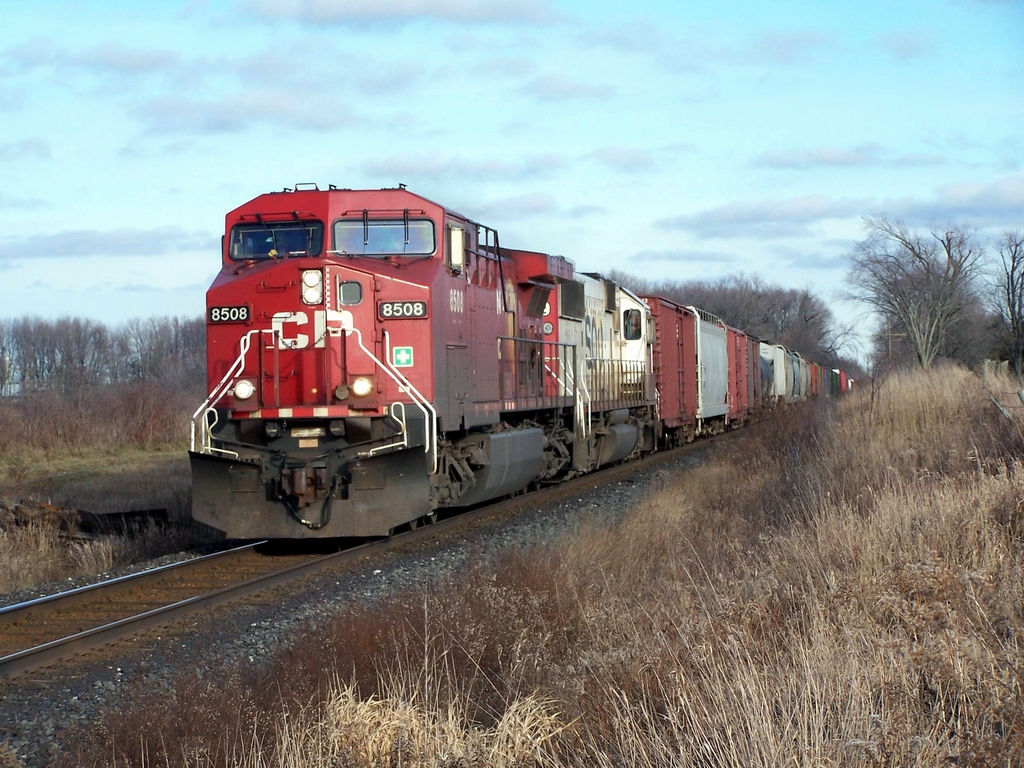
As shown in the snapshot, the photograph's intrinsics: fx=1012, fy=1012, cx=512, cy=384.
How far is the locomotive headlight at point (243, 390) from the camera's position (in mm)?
9641

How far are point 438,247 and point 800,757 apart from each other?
7680mm

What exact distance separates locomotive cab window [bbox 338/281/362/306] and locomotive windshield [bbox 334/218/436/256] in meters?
0.57

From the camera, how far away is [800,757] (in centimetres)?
329

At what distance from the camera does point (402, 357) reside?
32.5ft

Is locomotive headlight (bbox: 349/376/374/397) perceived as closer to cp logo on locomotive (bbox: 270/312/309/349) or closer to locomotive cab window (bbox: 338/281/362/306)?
cp logo on locomotive (bbox: 270/312/309/349)

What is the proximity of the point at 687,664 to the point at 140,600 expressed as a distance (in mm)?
4974

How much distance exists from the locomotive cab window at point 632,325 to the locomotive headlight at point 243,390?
34.3 ft

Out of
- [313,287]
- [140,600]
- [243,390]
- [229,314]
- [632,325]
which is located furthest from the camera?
[632,325]

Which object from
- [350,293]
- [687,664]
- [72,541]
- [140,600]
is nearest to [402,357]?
[350,293]

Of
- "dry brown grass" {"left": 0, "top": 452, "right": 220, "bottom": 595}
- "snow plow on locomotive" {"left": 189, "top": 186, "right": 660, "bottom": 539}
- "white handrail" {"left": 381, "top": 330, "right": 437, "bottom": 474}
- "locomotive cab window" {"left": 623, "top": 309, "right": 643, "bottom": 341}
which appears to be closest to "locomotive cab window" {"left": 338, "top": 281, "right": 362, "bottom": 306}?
"snow plow on locomotive" {"left": 189, "top": 186, "right": 660, "bottom": 539}

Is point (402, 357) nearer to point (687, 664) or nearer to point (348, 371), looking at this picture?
point (348, 371)

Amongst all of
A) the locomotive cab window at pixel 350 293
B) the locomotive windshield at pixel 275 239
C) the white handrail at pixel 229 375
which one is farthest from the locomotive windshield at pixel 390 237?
the white handrail at pixel 229 375

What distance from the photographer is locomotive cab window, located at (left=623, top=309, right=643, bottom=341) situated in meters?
19.0

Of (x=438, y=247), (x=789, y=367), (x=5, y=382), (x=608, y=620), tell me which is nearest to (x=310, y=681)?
(x=608, y=620)
